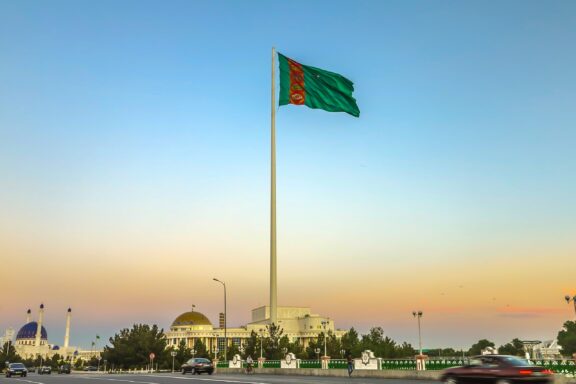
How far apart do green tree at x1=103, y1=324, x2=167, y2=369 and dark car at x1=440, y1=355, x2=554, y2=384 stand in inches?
4977

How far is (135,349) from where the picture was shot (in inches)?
5458

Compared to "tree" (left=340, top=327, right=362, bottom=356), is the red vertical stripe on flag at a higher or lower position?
higher

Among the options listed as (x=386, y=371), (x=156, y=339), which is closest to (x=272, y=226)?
(x=386, y=371)

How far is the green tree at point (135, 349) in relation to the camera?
452 feet

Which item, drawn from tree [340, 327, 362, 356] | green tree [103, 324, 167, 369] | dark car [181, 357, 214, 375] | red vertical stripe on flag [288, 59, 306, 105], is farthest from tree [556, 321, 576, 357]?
red vertical stripe on flag [288, 59, 306, 105]

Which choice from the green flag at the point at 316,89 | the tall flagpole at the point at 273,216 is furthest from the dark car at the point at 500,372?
the green flag at the point at 316,89

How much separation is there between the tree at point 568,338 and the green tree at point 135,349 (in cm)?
10594

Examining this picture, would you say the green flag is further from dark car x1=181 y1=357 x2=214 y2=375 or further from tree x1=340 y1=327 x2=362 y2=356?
tree x1=340 y1=327 x2=362 y2=356

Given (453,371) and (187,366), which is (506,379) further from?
(187,366)

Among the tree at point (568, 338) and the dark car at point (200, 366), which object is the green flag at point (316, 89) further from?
the tree at point (568, 338)

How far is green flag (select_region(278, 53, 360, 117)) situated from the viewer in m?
37.4

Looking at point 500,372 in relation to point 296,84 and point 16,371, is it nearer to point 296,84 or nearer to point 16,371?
point 296,84

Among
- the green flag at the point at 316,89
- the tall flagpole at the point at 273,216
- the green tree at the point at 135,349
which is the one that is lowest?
the green tree at the point at 135,349

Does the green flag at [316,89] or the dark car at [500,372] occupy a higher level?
the green flag at [316,89]
